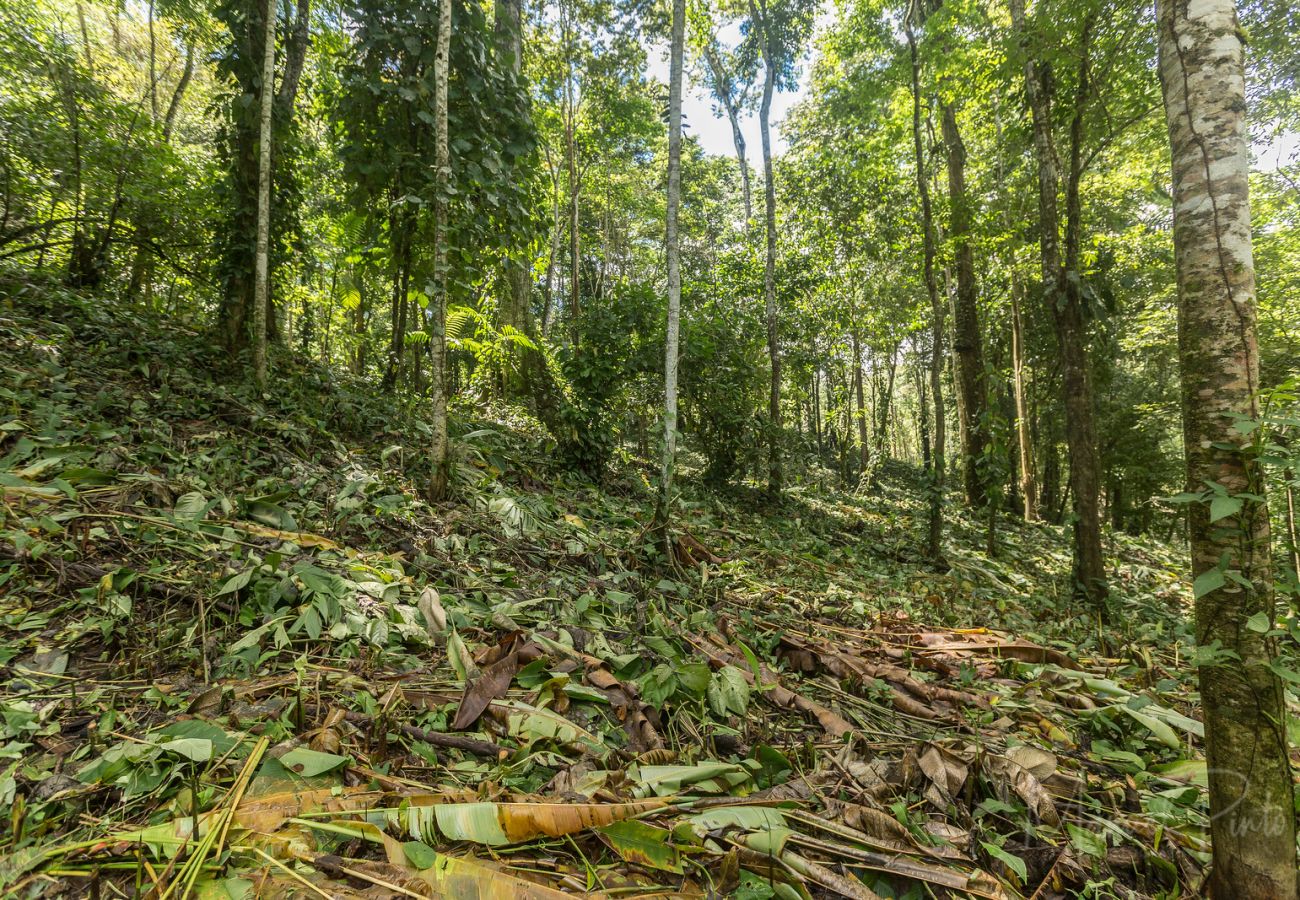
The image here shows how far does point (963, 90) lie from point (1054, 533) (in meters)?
8.53

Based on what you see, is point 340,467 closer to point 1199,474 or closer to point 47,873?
point 47,873

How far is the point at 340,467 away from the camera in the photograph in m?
5.25

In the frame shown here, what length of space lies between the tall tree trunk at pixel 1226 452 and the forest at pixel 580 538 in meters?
0.01

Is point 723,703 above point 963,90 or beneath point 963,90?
beneath

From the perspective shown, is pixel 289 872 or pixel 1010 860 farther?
pixel 1010 860

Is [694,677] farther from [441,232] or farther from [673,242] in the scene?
[673,242]

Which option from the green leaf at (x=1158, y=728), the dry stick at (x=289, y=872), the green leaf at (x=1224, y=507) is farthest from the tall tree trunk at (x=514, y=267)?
the green leaf at (x=1158, y=728)

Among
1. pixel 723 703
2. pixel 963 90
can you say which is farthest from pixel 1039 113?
pixel 723 703

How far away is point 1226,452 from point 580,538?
176 inches

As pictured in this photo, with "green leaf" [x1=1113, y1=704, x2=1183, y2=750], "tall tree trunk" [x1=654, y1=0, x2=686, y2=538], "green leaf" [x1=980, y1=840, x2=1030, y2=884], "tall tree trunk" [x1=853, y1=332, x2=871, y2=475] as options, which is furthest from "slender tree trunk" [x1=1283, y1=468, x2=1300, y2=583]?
"tall tree trunk" [x1=853, y1=332, x2=871, y2=475]

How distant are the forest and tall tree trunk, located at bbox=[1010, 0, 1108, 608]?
0.05m

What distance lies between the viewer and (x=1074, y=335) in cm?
680

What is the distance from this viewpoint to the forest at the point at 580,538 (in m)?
1.85

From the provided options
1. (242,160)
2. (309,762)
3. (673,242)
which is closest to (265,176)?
(242,160)
